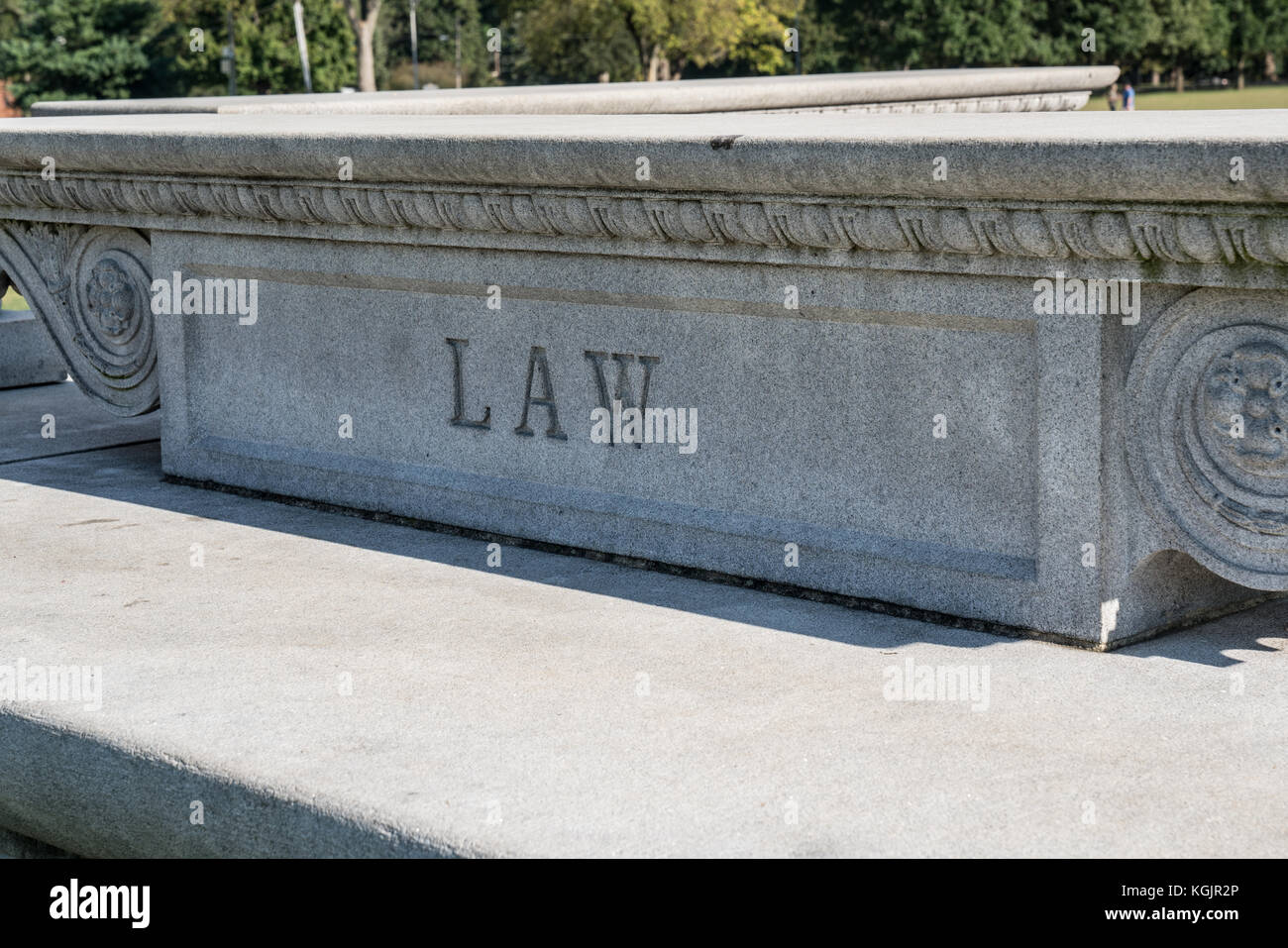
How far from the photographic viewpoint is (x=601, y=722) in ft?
11.2

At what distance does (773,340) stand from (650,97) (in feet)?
12.8

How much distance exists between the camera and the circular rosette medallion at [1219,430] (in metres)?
3.55

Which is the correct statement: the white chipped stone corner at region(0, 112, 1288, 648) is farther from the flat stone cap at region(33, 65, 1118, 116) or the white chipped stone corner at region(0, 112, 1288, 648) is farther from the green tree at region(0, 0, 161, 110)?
the green tree at region(0, 0, 161, 110)

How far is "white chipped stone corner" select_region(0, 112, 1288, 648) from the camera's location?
143 inches

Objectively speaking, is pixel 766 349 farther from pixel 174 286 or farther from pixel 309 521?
pixel 174 286

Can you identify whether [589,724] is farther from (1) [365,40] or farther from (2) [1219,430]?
(1) [365,40]

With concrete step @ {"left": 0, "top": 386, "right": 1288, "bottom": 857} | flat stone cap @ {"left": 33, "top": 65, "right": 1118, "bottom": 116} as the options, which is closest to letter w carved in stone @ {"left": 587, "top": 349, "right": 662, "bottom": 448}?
concrete step @ {"left": 0, "top": 386, "right": 1288, "bottom": 857}

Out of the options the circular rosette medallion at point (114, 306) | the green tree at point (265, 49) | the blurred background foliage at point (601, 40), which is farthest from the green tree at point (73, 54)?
the circular rosette medallion at point (114, 306)

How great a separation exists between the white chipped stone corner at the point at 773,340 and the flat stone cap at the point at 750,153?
1 cm

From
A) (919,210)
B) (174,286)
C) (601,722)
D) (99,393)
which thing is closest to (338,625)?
(601,722)

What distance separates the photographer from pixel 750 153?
13.2 ft
